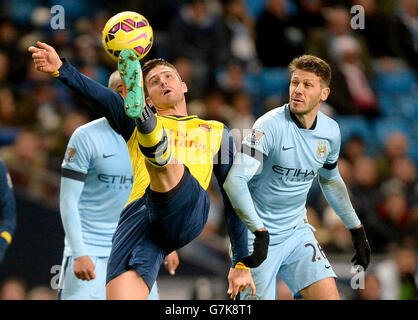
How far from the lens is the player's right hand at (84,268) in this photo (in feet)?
17.5

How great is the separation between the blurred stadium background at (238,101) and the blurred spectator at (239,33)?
0.02 metres

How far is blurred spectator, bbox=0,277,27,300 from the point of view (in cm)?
774

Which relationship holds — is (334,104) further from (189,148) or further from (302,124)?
(189,148)

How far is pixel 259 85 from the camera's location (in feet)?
35.4

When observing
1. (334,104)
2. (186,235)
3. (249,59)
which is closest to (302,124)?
(186,235)

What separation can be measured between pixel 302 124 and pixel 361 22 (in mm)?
5434

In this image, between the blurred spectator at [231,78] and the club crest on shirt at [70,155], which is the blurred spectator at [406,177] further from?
the club crest on shirt at [70,155]

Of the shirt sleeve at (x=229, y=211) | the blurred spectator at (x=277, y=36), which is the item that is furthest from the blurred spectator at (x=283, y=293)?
the blurred spectator at (x=277, y=36)

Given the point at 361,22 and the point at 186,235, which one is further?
the point at 361,22

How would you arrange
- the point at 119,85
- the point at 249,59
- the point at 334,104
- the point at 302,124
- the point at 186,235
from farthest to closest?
the point at 249,59 → the point at 334,104 → the point at 119,85 → the point at 302,124 → the point at 186,235

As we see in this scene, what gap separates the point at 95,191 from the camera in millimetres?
5770

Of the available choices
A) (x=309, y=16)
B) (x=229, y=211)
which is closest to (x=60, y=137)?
(x=229, y=211)

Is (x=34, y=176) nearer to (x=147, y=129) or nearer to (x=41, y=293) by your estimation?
(x=41, y=293)

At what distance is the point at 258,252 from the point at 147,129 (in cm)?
124
